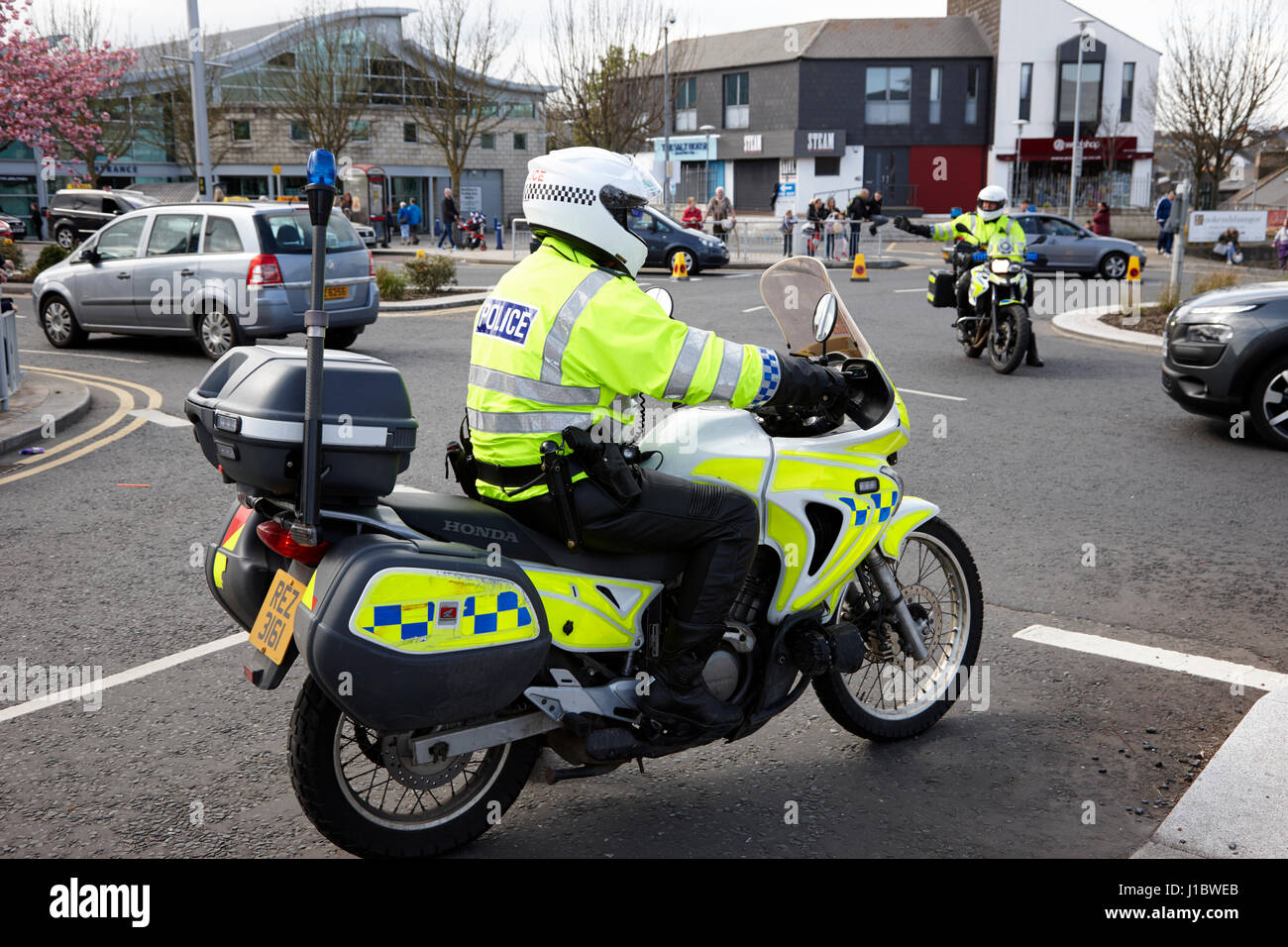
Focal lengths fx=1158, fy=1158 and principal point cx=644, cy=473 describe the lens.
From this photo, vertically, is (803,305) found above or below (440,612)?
above

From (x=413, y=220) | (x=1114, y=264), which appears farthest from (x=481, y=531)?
(x=413, y=220)

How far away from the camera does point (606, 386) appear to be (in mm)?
3285

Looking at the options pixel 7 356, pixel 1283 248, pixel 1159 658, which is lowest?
pixel 1159 658

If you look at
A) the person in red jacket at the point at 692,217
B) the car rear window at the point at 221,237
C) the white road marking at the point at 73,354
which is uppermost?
the person in red jacket at the point at 692,217

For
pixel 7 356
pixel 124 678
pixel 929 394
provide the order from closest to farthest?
1. pixel 124 678
2. pixel 7 356
3. pixel 929 394

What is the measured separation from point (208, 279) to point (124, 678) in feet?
30.6

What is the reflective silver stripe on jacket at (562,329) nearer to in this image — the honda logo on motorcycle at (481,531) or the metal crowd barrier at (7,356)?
the honda logo on motorcycle at (481,531)

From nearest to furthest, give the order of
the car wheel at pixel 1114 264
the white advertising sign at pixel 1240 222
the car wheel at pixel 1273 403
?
the car wheel at pixel 1273 403, the car wheel at pixel 1114 264, the white advertising sign at pixel 1240 222

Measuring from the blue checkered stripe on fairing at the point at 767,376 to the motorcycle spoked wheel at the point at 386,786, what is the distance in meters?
1.23

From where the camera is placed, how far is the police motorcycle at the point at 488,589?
Answer: 9.61 feet

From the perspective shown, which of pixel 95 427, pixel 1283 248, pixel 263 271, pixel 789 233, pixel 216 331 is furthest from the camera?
pixel 789 233

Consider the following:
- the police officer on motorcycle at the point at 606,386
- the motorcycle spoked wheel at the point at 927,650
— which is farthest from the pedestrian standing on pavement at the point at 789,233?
the police officer on motorcycle at the point at 606,386

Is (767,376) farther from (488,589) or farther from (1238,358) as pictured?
(1238,358)
